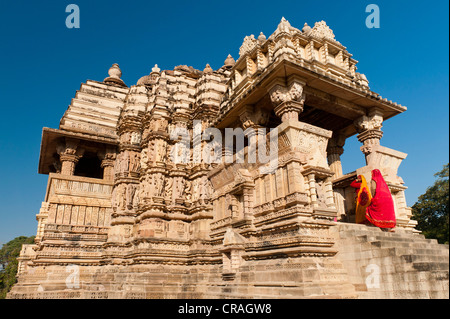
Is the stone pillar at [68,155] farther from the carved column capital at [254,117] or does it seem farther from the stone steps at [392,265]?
the stone steps at [392,265]

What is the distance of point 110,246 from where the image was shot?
1631 cm

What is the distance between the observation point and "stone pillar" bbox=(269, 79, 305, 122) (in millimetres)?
11430

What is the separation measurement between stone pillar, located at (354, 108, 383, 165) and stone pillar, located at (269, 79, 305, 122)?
3.67 m

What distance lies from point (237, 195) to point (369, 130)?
246 inches

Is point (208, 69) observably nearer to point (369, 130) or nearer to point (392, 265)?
point (369, 130)

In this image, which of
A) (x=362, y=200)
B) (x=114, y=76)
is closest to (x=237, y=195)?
(x=362, y=200)

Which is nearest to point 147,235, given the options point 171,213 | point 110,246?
point 171,213

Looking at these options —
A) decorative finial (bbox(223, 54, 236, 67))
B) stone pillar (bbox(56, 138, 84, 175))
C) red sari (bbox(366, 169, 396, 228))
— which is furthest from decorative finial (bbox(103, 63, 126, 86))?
red sari (bbox(366, 169, 396, 228))

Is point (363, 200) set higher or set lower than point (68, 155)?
lower

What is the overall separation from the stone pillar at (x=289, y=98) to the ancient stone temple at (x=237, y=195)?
0.14 feet

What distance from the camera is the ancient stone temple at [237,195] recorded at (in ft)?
30.0

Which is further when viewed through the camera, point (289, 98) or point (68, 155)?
point (68, 155)

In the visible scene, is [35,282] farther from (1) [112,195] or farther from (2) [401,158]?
(2) [401,158]

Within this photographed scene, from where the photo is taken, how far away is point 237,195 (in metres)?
12.6
